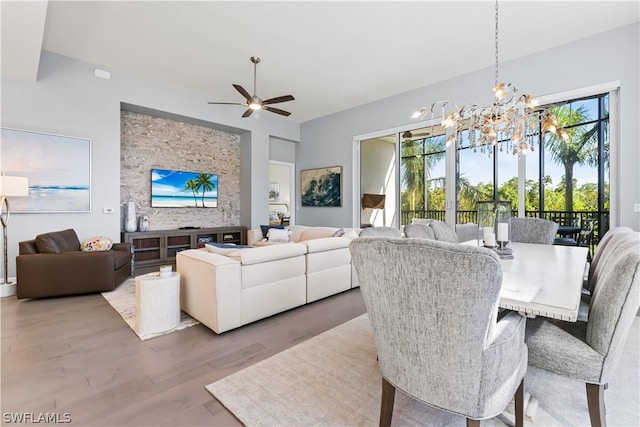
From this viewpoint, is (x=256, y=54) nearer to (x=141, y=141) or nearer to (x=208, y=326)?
(x=141, y=141)

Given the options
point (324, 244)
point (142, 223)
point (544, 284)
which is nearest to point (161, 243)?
point (142, 223)

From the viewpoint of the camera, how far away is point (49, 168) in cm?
408

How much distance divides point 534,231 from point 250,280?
315 cm

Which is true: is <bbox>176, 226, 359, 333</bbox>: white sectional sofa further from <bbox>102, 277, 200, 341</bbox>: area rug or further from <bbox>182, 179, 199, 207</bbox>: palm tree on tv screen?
<bbox>182, 179, 199, 207</bbox>: palm tree on tv screen

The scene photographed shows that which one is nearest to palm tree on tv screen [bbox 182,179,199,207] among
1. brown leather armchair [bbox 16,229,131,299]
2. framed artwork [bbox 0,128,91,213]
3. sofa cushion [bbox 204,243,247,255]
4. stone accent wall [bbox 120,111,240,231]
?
stone accent wall [bbox 120,111,240,231]

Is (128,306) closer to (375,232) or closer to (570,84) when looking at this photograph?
(375,232)

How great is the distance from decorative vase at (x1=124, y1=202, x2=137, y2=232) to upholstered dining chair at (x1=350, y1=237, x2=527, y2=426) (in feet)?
17.0

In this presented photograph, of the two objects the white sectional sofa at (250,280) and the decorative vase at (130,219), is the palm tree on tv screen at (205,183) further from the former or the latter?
the white sectional sofa at (250,280)

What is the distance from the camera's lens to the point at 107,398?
1668 mm

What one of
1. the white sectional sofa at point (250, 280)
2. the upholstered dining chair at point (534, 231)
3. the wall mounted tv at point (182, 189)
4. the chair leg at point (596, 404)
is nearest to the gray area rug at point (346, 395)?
the chair leg at point (596, 404)

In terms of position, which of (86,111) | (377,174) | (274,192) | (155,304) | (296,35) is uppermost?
(296,35)

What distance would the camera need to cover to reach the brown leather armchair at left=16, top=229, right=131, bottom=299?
10.7 feet

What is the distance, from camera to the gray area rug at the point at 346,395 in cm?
150

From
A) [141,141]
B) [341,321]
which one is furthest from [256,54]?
[341,321]
